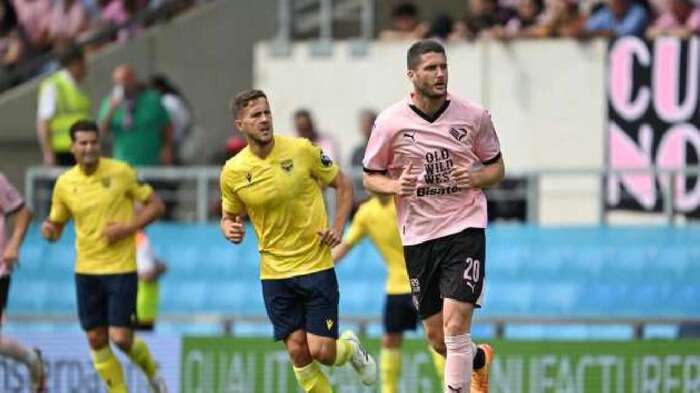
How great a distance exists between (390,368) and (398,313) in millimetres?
475

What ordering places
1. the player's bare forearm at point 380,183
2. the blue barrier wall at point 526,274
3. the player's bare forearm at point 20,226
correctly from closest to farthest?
1. the player's bare forearm at point 380,183
2. the player's bare forearm at point 20,226
3. the blue barrier wall at point 526,274

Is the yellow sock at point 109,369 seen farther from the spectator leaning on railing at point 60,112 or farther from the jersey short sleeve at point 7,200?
the spectator leaning on railing at point 60,112

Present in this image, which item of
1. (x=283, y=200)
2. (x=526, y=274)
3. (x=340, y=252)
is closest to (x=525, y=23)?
(x=526, y=274)

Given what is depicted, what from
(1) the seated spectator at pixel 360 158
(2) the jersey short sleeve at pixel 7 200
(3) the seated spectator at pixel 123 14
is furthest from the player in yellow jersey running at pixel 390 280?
(3) the seated spectator at pixel 123 14

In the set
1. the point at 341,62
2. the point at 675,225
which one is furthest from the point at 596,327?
the point at 341,62

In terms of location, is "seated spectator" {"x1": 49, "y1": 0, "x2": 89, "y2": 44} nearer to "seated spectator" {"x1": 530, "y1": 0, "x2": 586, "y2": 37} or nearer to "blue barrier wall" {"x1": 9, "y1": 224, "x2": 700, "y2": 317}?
"blue barrier wall" {"x1": 9, "y1": 224, "x2": 700, "y2": 317}

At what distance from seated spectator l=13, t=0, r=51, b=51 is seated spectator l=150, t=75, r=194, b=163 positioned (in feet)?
7.97

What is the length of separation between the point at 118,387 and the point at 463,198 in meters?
4.73

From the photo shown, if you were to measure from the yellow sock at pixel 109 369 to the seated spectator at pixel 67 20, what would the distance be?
27.6ft

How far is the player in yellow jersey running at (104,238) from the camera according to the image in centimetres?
1828

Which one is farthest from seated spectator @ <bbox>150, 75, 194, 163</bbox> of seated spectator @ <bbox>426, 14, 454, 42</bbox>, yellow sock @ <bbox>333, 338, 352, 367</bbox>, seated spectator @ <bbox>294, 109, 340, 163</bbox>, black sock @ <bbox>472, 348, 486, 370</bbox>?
black sock @ <bbox>472, 348, 486, 370</bbox>

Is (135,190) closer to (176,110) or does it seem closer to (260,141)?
(260,141)

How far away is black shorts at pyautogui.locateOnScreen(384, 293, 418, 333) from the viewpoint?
19.3 metres

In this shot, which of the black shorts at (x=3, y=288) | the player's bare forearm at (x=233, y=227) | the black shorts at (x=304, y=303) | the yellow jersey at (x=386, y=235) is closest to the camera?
the player's bare forearm at (x=233, y=227)
